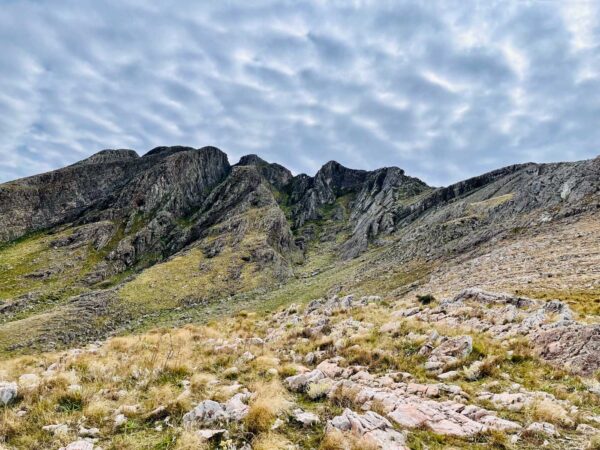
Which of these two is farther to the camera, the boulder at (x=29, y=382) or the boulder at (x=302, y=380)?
the boulder at (x=302, y=380)

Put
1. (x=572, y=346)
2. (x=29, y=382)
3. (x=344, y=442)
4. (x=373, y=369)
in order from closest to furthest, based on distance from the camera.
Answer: (x=344, y=442) < (x=29, y=382) < (x=373, y=369) < (x=572, y=346)

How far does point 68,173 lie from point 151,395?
8985 inches

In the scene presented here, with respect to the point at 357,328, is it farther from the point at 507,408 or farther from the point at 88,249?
the point at 88,249

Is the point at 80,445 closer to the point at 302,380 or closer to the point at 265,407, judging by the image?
the point at 265,407

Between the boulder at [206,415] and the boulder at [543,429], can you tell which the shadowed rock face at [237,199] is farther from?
the boulder at [206,415]

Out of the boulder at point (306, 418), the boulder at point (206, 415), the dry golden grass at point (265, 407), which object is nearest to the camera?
the dry golden grass at point (265, 407)

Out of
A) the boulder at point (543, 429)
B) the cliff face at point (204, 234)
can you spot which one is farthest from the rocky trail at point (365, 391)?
the cliff face at point (204, 234)

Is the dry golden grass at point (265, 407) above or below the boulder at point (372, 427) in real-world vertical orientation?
above

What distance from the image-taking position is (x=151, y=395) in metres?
9.17

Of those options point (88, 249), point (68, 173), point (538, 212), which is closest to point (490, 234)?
point (538, 212)

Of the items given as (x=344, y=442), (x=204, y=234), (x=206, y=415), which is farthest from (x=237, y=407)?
(x=204, y=234)

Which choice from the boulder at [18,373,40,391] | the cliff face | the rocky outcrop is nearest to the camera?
the boulder at [18,373,40,391]

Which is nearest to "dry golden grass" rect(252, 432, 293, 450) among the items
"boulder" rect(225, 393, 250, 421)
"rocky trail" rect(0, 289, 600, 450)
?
"rocky trail" rect(0, 289, 600, 450)

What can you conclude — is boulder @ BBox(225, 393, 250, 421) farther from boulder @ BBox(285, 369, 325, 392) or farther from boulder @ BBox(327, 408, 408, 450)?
boulder @ BBox(327, 408, 408, 450)
